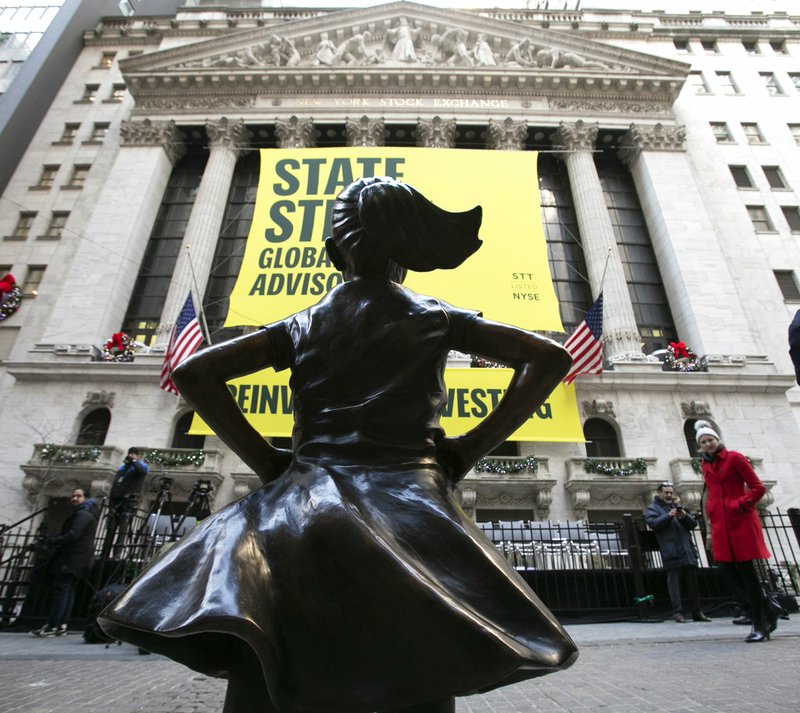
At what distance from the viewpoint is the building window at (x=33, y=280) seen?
2220 centimetres

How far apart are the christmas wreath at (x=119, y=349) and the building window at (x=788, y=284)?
26650mm

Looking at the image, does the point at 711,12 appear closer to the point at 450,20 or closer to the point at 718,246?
the point at 450,20

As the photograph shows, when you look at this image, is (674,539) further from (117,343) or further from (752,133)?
(752,133)

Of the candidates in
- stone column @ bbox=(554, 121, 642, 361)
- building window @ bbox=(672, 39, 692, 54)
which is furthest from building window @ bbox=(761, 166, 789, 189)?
building window @ bbox=(672, 39, 692, 54)

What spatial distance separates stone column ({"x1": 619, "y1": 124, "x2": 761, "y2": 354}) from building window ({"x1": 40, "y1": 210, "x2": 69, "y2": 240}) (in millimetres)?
27246

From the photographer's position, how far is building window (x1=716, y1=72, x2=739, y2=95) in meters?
27.5

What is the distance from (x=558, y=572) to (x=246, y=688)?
29.9 ft

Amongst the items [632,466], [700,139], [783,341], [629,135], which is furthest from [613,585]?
[700,139]

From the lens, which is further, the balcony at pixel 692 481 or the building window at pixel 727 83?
the building window at pixel 727 83

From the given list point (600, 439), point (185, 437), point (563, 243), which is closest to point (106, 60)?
point (185, 437)

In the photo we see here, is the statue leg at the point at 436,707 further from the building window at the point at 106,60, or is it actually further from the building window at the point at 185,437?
the building window at the point at 106,60

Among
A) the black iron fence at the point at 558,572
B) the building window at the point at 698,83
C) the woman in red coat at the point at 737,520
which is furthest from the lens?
the building window at the point at 698,83

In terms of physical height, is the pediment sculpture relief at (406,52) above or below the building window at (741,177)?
above

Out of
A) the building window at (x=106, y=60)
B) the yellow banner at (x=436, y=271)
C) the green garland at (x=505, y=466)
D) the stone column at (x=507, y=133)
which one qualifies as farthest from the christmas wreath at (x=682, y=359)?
the building window at (x=106, y=60)
